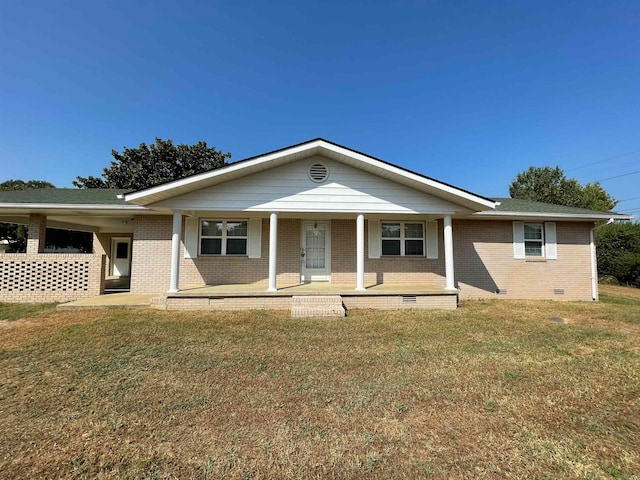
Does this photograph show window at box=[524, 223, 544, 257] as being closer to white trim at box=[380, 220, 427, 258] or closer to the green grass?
white trim at box=[380, 220, 427, 258]

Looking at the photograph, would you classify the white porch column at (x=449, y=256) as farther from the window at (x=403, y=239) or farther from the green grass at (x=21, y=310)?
the green grass at (x=21, y=310)

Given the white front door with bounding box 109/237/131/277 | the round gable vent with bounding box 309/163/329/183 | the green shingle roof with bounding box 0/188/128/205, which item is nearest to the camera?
the round gable vent with bounding box 309/163/329/183

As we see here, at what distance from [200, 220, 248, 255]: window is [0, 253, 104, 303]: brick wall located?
3330 mm

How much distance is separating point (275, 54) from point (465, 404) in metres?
14.7

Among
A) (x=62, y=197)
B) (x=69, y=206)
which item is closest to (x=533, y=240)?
(x=69, y=206)

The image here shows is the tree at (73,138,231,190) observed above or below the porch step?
above

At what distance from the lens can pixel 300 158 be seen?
8984 millimetres

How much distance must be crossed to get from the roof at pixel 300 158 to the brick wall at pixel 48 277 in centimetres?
338

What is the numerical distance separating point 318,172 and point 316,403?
692 cm

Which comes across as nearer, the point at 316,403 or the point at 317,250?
the point at 316,403

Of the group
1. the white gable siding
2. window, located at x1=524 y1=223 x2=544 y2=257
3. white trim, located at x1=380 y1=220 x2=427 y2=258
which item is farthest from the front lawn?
window, located at x1=524 y1=223 x2=544 y2=257

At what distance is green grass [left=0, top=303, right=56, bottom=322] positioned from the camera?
734 cm

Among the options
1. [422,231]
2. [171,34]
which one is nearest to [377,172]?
[422,231]

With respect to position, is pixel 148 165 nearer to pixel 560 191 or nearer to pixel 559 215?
pixel 559 215
